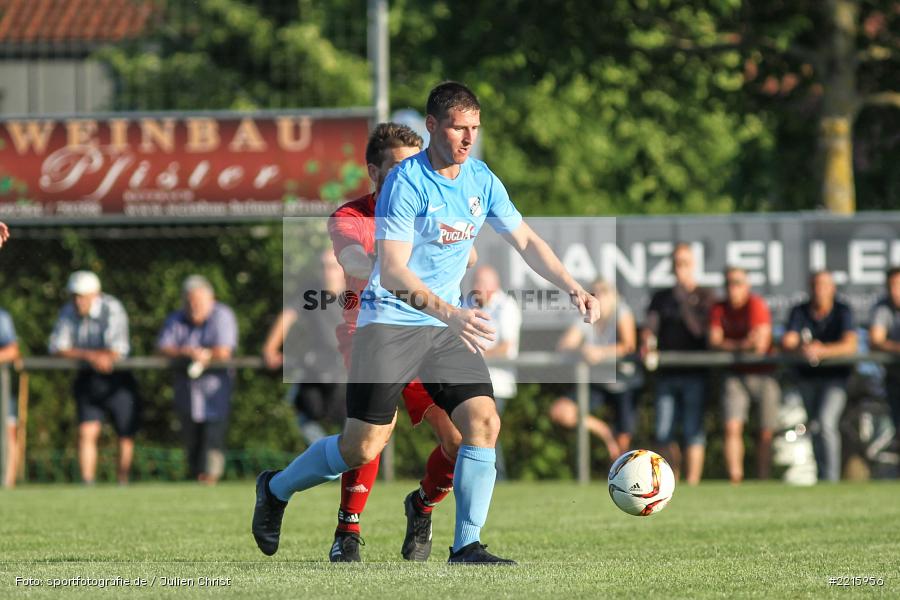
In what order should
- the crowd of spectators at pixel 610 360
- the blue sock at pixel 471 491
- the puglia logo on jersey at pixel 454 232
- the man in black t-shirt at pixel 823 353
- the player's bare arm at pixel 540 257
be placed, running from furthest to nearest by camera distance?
the crowd of spectators at pixel 610 360, the man in black t-shirt at pixel 823 353, the player's bare arm at pixel 540 257, the blue sock at pixel 471 491, the puglia logo on jersey at pixel 454 232

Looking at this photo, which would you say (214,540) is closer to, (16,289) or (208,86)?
(16,289)

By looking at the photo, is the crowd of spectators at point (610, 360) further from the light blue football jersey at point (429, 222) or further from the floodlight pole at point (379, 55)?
the light blue football jersey at point (429, 222)

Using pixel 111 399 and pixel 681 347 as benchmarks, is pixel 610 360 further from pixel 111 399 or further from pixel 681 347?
pixel 111 399

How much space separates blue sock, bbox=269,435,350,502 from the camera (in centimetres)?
773

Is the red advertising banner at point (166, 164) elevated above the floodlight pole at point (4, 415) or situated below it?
above

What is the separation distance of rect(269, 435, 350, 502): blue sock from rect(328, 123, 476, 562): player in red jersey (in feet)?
0.88

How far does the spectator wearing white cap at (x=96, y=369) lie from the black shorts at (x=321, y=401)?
1629 millimetres

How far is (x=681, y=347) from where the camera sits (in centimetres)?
1528

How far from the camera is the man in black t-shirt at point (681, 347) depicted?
49.1 feet

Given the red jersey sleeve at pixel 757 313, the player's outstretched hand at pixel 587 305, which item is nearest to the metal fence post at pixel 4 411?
the red jersey sleeve at pixel 757 313

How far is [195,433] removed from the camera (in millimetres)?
15625

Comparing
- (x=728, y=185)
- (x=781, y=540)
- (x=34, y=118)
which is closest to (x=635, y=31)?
(x=728, y=185)

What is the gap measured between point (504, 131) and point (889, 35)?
48.9ft

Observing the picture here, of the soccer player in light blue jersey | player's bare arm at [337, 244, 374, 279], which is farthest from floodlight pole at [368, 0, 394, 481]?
the soccer player in light blue jersey
